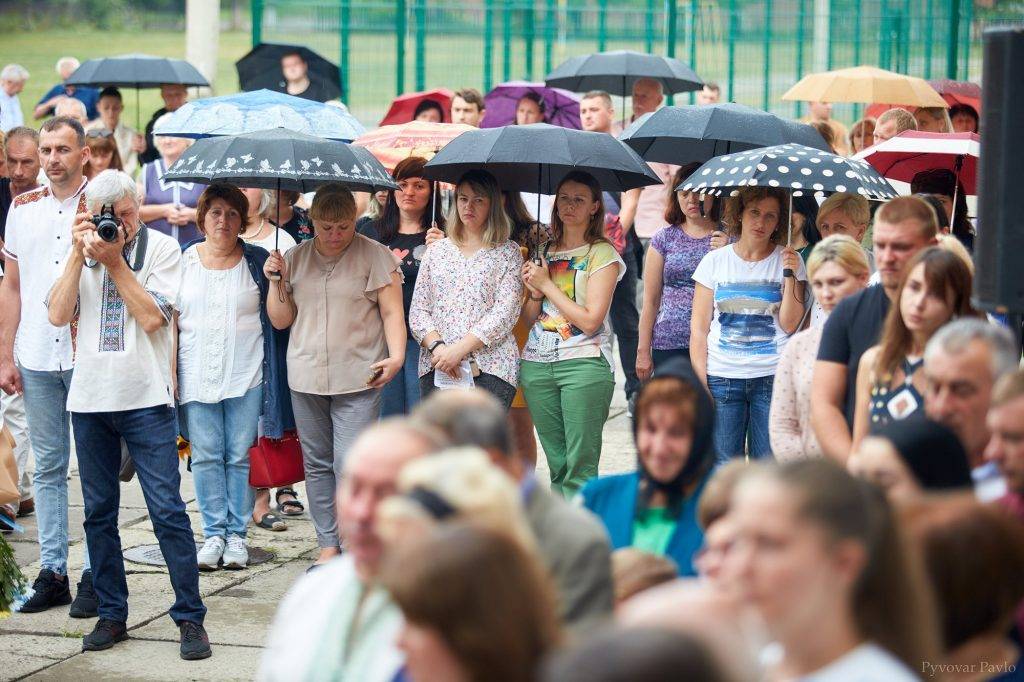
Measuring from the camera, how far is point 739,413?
6688mm

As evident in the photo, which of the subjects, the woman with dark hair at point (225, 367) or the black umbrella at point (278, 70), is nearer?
the woman with dark hair at point (225, 367)

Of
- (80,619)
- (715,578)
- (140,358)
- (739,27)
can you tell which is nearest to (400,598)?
(715,578)

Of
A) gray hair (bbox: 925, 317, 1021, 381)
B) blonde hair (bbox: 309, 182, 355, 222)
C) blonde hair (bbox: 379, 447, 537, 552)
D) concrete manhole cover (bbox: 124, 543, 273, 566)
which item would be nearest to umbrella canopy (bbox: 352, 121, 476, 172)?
blonde hair (bbox: 309, 182, 355, 222)

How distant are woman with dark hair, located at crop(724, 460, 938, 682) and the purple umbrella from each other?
30.5 ft

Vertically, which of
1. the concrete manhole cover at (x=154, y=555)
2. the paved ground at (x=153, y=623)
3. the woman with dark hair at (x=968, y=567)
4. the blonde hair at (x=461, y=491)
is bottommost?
the concrete manhole cover at (x=154, y=555)

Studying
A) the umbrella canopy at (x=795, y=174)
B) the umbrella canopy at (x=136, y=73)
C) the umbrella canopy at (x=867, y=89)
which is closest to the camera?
the umbrella canopy at (x=795, y=174)

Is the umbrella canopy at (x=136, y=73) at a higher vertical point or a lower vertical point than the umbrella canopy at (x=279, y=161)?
higher

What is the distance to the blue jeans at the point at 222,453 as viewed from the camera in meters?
7.09

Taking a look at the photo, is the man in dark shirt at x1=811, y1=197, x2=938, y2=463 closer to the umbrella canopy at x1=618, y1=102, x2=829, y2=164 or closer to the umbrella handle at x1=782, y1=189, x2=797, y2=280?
the umbrella handle at x1=782, y1=189, x2=797, y2=280

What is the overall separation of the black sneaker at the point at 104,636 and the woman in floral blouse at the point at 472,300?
75.1 inches

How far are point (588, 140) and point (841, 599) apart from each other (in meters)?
4.87

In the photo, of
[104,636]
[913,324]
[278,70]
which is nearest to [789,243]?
[913,324]

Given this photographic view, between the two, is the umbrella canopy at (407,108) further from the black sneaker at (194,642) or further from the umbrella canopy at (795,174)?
the black sneaker at (194,642)

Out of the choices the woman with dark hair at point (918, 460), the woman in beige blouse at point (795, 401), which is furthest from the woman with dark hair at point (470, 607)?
the woman in beige blouse at point (795, 401)
